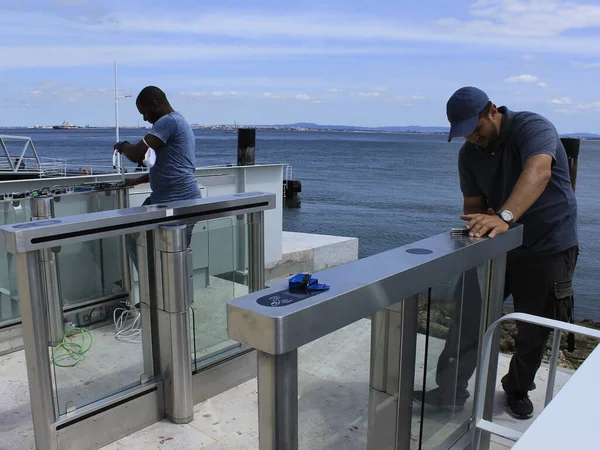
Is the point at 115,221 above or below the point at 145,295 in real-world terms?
above

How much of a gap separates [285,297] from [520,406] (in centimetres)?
244

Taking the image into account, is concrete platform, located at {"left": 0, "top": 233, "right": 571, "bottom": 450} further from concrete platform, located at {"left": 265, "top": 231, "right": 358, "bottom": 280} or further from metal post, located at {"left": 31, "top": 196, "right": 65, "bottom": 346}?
concrete platform, located at {"left": 265, "top": 231, "right": 358, "bottom": 280}

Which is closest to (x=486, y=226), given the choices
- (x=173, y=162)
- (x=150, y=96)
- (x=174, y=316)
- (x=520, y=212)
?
(x=520, y=212)

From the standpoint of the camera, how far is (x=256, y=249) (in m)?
3.89

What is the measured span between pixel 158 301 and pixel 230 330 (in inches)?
77.9

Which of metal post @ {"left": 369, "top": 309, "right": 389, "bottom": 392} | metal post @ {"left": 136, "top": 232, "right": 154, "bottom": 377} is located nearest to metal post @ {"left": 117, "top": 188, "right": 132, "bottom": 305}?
metal post @ {"left": 136, "top": 232, "right": 154, "bottom": 377}

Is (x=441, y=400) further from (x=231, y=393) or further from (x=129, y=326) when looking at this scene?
(x=129, y=326)

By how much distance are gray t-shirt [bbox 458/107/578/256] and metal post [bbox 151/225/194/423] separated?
5.80ft

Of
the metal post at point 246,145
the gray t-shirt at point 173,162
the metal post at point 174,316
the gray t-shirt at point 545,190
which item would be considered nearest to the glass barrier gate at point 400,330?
the gray t-shirt at point 545,190

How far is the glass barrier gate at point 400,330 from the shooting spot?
4.51ft

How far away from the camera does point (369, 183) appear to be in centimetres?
4512

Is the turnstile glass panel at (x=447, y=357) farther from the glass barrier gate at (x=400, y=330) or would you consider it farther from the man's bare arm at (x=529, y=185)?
the man's bare arm at (x=529, y=185)

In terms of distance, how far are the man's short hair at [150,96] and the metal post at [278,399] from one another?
3.13m

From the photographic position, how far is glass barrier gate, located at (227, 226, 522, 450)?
4.51 ft
